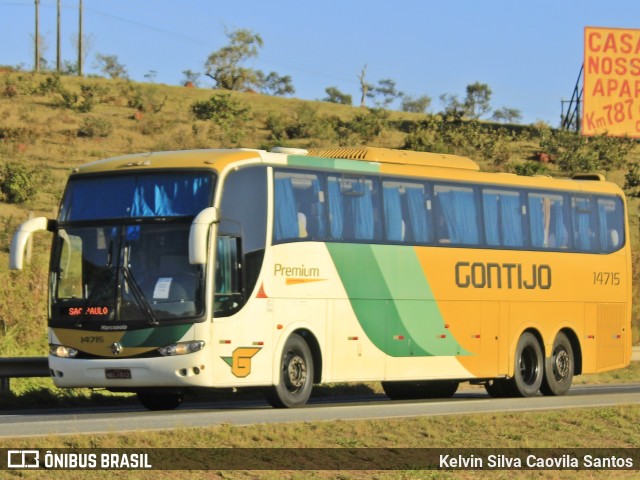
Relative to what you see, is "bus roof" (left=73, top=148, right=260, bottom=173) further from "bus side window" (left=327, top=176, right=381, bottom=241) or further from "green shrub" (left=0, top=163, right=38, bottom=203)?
"green shrub" (left=0, top=163, right=38, bottom=203)

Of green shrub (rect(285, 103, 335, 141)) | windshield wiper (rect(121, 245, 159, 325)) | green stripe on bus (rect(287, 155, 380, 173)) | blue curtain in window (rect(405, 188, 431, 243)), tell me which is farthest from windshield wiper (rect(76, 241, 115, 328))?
green shrub (rect(285, 103, 335, 141))

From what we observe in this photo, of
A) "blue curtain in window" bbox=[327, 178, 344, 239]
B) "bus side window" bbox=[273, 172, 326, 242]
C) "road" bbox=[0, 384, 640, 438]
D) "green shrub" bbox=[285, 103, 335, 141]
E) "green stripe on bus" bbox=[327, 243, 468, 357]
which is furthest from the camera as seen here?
"green shrub" bbox=[285, 103, 335, 141]

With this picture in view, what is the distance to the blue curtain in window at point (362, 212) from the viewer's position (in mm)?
21406

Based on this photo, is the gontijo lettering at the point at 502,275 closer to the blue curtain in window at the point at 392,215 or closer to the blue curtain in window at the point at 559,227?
the blue curtain in window at the point at 559,227

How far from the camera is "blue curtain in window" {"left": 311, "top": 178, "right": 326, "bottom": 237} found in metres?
20.6

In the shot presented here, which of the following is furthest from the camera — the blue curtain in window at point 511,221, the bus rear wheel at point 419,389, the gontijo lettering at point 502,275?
the bus rear wheel at point 419,389

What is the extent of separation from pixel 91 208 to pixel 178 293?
196 cm

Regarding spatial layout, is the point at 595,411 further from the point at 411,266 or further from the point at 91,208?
the point at 91,208

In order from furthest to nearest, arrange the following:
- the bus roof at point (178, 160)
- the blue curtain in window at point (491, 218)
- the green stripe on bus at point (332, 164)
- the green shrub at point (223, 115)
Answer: the green shrub at point (223, 115) < the blue curtain in window at point (491, 218) < the green stripe on bus at point (332, 164) < the bus roof at point (178, 160)

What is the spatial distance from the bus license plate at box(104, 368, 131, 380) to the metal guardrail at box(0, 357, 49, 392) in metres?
3.43

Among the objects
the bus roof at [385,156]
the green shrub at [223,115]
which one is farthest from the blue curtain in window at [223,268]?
the green shrub at [223,115]

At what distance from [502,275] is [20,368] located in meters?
8.35

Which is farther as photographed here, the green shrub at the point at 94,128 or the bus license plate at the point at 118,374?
the green shrub at the point at 94,128

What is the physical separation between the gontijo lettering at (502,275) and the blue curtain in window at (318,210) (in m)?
3.63
